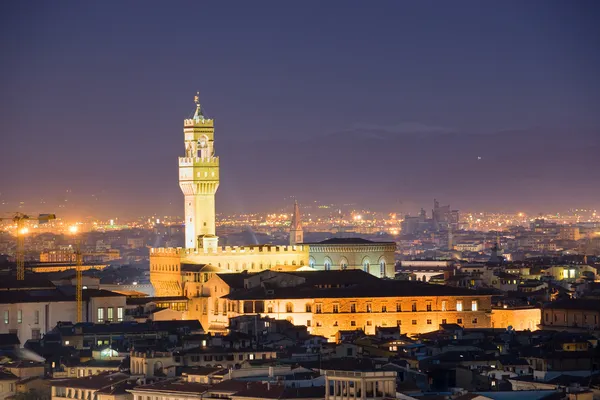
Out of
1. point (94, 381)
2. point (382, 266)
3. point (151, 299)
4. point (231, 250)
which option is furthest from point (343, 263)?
point (94, 381)

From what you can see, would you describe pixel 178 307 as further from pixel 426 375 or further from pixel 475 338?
pixel 426 375

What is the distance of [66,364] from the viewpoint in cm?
7756

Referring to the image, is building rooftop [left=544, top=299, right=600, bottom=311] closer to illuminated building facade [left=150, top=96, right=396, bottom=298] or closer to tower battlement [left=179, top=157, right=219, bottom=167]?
illuminated building facade [left=150, top=96, right=396, bottom=298]

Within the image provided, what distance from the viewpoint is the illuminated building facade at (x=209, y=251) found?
108812 millimetres

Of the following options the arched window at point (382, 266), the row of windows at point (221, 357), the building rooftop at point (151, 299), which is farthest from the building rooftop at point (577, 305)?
the row of windows at point (221, 357)

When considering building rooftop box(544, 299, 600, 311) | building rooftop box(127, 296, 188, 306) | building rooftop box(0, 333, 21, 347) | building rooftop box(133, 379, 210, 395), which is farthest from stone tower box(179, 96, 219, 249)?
building rooftop box(133, 379, 210, 395)

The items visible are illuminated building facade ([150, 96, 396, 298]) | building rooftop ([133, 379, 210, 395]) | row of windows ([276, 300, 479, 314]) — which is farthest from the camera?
illuminated building facade ([150, 96, 396, 298])

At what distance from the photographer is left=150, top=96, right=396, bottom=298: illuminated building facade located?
109 meters

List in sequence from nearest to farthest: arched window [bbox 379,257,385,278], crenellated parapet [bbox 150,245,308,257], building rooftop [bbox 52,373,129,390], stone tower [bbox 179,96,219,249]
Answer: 1. building rooftop [bbox 52,373,129,390]
2. crenellated parapet [bbox 150,245,308,257]
3. stone tower [bbox 179,96,219,249]
4. arched window [bbox 379,257,385,278]

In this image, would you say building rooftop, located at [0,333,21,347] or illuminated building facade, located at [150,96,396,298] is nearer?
building rooftop, located at [0,333,21,347]

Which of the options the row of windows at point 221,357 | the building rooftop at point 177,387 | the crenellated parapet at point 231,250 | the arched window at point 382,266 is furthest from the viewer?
the arched window at point 382,266

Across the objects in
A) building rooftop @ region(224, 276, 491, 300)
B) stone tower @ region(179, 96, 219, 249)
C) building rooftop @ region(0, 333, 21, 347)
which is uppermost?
stone tower @ region(179, 96, 219, 249)

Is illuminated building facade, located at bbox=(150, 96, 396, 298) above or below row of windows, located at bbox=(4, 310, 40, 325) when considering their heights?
above

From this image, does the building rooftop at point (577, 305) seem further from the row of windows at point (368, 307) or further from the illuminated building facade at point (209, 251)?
the illuminated building facade at point (209, 251)
